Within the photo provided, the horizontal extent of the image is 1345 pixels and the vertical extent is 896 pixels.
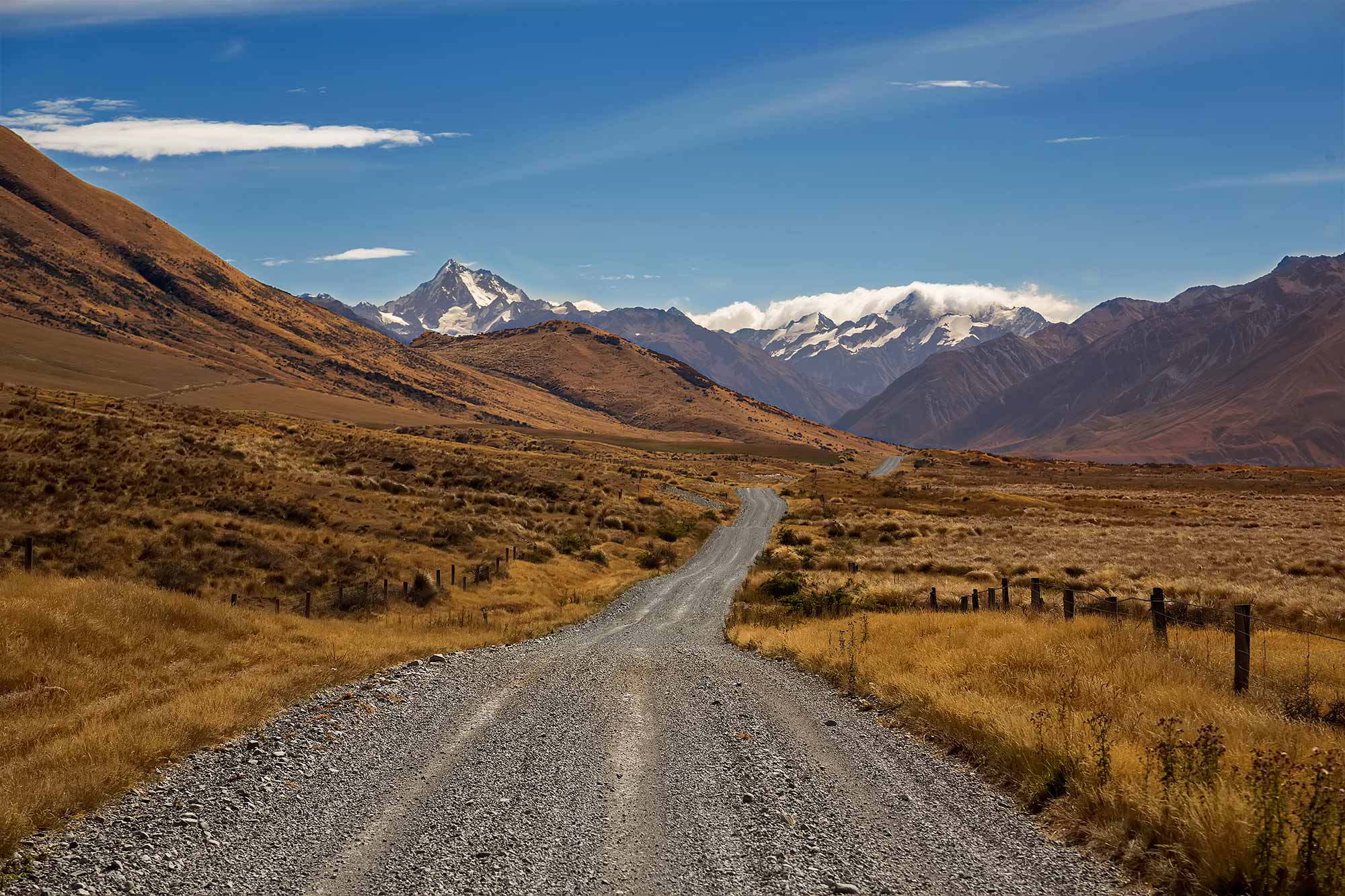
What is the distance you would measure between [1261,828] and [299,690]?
13066 millimetres

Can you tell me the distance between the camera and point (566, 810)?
845 cm

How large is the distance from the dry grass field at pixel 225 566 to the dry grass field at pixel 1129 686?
380 inches

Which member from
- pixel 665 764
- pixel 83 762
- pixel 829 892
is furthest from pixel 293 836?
pixel 829 892

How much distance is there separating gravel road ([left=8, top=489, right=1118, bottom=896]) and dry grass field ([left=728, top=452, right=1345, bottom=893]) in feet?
2.29

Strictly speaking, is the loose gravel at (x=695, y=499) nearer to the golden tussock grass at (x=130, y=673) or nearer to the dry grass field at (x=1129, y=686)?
the dry grass field at (x=1129, y=686)

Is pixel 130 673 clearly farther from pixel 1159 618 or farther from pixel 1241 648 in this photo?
pixel 1159 618

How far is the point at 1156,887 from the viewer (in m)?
6.57

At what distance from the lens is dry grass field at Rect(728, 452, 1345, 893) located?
6.64 meters

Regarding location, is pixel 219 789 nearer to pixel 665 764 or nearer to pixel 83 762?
pixel 83 762

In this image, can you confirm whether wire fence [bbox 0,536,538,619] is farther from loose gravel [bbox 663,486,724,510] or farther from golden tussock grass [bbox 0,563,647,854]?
loose gravel [bbox 663,486,724,510]

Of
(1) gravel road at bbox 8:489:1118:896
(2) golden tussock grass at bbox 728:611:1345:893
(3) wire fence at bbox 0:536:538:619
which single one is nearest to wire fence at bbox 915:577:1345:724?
(2) golden tussock grass at bbox 728:611:1345:893

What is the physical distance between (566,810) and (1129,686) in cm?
822

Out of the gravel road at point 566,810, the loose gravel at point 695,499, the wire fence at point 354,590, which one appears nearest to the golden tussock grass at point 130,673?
the gravel road at point 566,810

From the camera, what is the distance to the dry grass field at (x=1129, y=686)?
6637 mm
